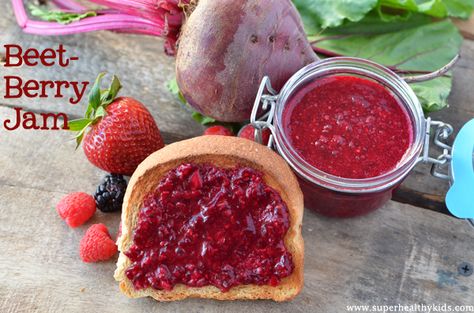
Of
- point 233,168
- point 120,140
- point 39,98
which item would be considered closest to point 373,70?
point 233,168

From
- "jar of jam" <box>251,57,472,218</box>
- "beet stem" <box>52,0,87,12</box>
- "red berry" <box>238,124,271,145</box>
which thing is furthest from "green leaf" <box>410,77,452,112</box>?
"beet stem" <box>52,0,87,12</box>

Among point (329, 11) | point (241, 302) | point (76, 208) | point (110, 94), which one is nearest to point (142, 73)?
point (110, 94)

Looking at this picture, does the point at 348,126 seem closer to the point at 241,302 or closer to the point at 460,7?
the point at 241,302

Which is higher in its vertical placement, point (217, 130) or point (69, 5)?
point (69, 5)

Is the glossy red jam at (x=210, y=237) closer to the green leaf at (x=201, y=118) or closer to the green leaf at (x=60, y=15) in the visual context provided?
the green leaf at (x=201, y=118)

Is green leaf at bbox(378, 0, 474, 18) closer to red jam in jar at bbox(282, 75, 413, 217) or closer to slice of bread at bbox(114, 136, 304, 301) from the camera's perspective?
red jam in jar at bbox(282, 75, 413, 217)

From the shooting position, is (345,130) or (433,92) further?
(433,92)
